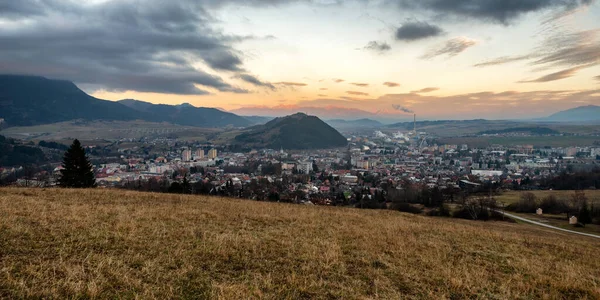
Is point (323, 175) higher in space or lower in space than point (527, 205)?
lower

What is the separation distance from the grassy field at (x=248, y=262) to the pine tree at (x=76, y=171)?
26895mm

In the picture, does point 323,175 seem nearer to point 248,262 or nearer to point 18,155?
point 248,262

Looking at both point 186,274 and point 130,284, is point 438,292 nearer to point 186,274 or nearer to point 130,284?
point 186,274

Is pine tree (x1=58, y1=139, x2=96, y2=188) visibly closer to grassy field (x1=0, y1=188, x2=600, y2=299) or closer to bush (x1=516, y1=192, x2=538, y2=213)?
grassy field (x1=0, y1=188, x2=600, y2=299)

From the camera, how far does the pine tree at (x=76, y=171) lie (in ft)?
120

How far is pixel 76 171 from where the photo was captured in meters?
37.4

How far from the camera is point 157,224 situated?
11.8 meters

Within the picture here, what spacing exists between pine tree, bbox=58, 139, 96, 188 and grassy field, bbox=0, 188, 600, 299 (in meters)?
26.9

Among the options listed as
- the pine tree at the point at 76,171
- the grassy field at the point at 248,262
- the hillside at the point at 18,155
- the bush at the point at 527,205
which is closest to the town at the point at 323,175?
the bush at the point at 527,205

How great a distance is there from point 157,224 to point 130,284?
606cm

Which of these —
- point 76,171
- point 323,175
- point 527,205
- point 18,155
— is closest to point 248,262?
point 76,171

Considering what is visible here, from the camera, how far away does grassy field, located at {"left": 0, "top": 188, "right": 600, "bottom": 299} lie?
20.5ft

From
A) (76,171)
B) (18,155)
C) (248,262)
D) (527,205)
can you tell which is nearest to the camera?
(248,262)

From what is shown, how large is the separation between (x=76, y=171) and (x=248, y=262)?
38.8 metres
